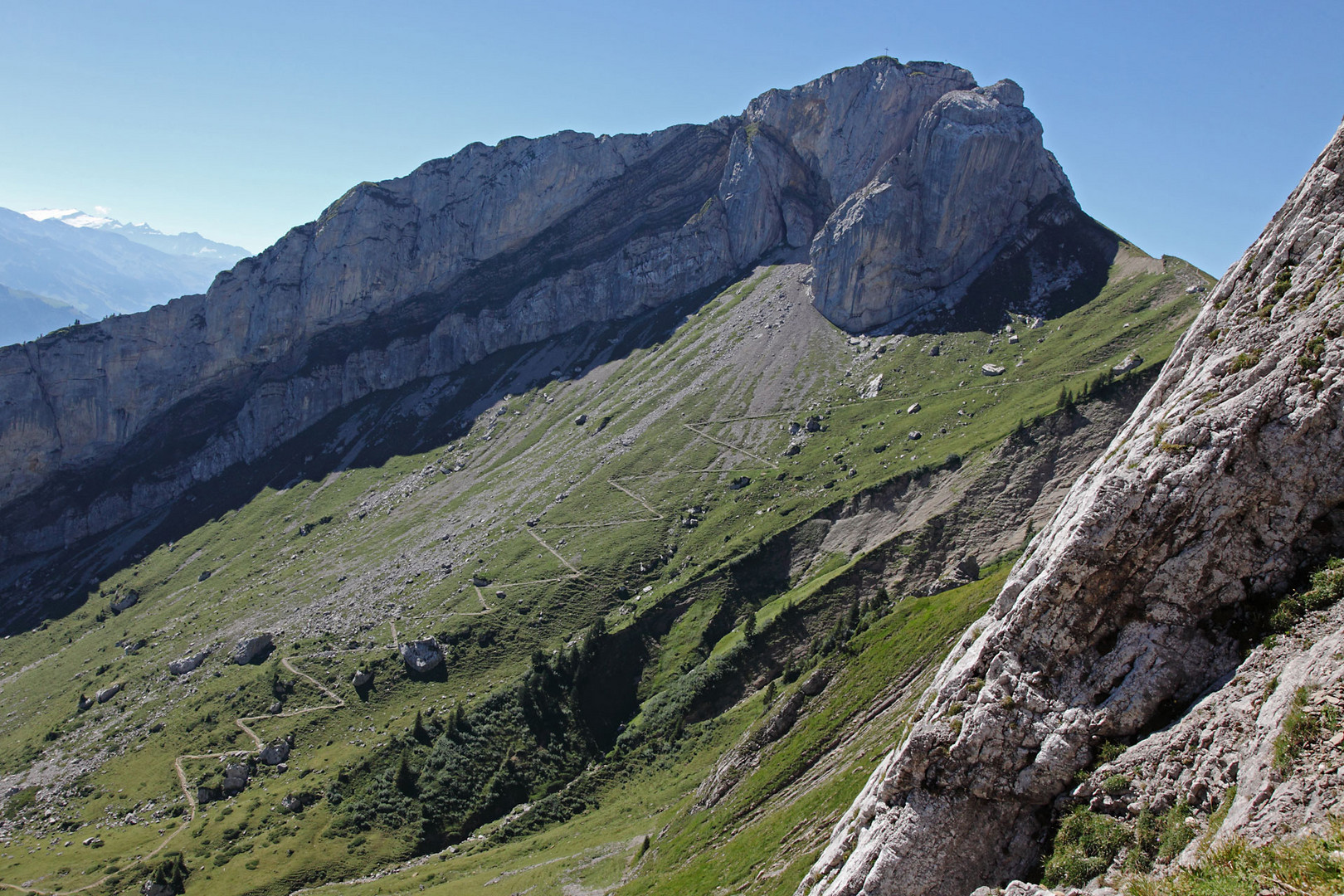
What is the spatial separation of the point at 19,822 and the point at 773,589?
119 m

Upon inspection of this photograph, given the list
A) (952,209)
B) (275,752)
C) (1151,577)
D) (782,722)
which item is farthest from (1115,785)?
(952,209)

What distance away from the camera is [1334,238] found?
19.6 metres

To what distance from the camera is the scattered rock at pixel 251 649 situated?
135 metres

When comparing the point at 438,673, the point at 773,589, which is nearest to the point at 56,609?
the point at 438,673

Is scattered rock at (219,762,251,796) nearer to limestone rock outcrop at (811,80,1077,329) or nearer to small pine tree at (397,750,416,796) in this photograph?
small pine tree at (397,750,416,796)

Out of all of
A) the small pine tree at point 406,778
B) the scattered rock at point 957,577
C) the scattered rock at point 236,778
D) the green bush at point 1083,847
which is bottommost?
the small pine tree at point 406,778

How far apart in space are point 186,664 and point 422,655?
5678 cm

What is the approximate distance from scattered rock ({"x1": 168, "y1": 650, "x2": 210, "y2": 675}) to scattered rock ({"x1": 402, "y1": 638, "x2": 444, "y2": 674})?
4976 cm

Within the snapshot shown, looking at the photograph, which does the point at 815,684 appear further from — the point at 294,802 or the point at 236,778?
the point at 236,778

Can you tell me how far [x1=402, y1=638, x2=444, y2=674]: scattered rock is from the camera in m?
119

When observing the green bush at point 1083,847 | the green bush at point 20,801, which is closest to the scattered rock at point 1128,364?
the green bush at point 1083,847

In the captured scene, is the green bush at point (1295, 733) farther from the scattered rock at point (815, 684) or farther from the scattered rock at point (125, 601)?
the scattered rock at point (125, 601)

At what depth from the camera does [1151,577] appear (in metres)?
18.8

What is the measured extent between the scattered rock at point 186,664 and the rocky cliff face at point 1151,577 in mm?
154308
